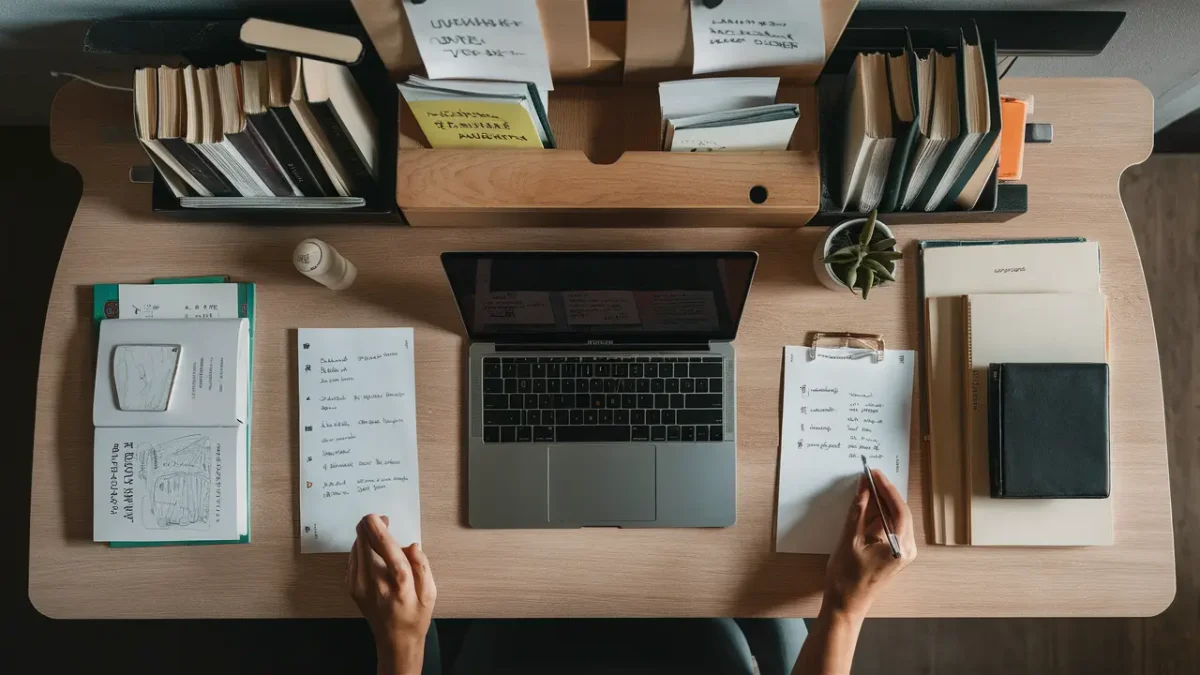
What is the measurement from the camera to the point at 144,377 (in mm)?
908

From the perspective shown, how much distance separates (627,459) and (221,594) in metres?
0.58

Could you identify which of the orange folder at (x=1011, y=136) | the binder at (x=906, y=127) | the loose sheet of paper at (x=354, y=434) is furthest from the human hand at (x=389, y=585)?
the orange folder at (x=1011, y=136)

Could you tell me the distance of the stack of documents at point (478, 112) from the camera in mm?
701

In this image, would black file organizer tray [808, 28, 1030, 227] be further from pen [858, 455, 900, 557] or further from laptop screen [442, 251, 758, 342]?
pen [858, 455, 900, 557]

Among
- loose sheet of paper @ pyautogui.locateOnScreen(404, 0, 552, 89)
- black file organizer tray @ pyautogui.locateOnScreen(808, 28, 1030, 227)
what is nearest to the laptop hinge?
black file organizer tray @ pyautogui.locateOnScreen(808, 28, 1030, 227)

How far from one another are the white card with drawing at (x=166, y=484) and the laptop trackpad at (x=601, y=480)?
43cm

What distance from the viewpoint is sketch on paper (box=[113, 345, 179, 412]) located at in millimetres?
906

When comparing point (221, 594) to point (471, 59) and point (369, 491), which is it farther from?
point (471, 59)

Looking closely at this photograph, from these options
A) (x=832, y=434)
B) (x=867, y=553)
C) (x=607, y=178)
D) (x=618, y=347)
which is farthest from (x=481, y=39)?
(x=867, y=553)

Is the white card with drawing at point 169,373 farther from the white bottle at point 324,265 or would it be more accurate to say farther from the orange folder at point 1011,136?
the orange folder at point 1011,136

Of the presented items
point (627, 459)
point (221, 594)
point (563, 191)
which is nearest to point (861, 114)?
point (563, 191)

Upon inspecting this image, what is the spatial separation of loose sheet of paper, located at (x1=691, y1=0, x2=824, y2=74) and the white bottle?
0.49 metres

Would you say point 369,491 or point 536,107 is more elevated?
point 536,107

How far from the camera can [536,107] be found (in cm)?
73
